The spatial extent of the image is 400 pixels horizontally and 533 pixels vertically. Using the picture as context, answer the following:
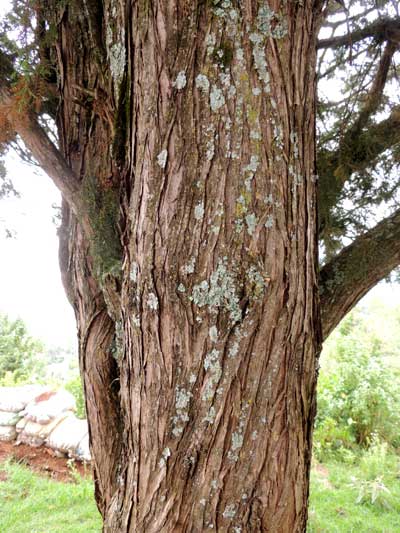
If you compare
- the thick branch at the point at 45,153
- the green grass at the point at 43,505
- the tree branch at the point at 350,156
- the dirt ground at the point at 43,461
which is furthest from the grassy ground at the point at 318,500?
the thick branch at the point at 45,153

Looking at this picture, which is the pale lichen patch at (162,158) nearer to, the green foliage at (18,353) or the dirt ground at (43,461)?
the dirt ground at (43,461)

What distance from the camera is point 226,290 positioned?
137cm

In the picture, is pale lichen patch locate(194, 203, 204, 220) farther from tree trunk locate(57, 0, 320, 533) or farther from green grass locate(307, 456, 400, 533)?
green grass locate(307, 456, 400, 533)

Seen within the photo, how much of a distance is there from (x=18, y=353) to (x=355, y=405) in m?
6.64

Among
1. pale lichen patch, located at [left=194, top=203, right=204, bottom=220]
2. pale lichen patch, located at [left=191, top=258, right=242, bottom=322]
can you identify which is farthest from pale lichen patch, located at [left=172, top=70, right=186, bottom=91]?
pale lichen patch, located at [left=191, top=258, right=242, bottom=322]

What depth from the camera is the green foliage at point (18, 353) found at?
916 cm

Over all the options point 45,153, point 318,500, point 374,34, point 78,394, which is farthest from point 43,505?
point 374,34

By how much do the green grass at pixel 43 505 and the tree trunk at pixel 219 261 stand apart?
278 centimetres

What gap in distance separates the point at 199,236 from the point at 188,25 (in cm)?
60

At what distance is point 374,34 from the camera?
255 cm

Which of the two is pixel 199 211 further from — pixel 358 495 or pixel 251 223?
pixel 358 495

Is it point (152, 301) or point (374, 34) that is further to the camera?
point (374, 34)

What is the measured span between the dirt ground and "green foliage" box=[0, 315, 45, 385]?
10.4ft

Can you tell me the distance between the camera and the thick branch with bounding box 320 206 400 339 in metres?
1.86
